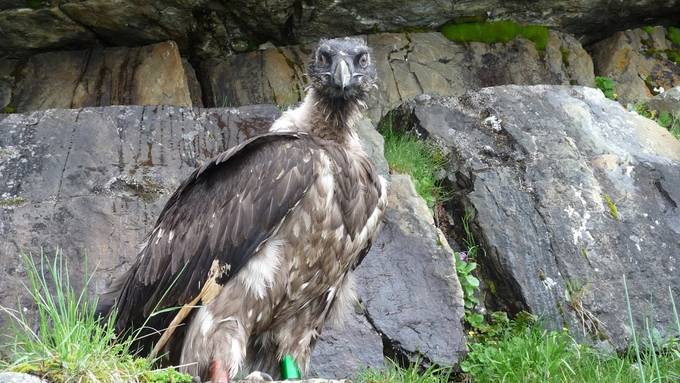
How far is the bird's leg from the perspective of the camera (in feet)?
14.3

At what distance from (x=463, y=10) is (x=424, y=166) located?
2046 mm

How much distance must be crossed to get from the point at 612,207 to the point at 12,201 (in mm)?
4574

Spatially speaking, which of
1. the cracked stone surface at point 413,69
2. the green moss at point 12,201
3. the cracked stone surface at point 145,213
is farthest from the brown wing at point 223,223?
the cracked stone surface at point 413,69

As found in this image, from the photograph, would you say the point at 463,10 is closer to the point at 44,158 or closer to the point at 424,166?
the point at 424,166

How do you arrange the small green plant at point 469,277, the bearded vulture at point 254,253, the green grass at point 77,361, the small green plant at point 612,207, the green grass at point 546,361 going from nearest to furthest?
the green grass at point 77,361
the bearded vulture at point 254,253
the green grass at point 546,361
the small green plant at point 469,277
the small green plant at point 612,207

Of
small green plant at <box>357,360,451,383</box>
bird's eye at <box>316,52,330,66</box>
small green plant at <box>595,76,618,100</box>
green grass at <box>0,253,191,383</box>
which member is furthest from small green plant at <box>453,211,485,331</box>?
green grass at <box>0,253,191,383</box>

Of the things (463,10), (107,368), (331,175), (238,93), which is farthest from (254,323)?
(463,10)

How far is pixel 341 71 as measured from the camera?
16.5ft

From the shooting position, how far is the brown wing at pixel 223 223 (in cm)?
454

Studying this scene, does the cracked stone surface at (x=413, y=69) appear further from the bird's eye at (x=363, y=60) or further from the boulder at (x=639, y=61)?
the bird's eye at (x=363, y=60)

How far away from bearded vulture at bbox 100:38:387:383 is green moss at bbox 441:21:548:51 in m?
4.41

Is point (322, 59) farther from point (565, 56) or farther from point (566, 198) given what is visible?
point (565, 56)

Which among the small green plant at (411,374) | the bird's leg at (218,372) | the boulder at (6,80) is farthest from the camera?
the boulder at (6,80)

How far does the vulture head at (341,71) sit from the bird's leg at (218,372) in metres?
1.61
